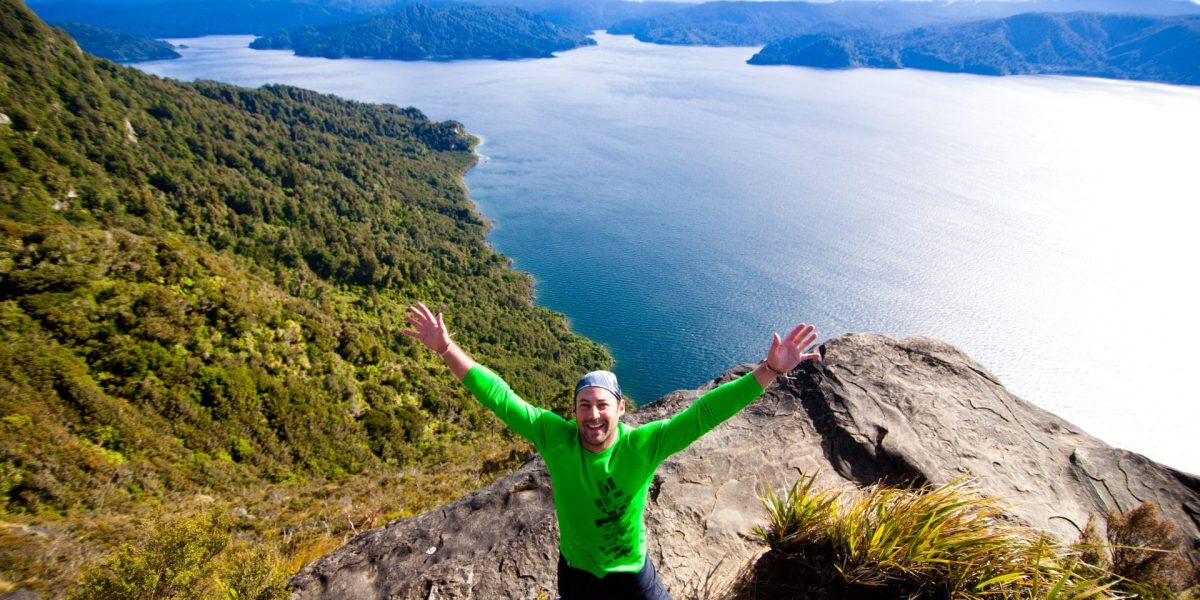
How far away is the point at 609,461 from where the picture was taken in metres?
3.42

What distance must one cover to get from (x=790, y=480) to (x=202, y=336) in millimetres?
34306

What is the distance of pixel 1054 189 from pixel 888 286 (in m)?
49.0

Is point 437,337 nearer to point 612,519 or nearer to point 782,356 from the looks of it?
point 612,519

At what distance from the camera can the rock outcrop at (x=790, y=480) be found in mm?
5676

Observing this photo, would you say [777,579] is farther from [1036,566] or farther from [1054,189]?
[1054,189]

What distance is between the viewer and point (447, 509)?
22.7 feet

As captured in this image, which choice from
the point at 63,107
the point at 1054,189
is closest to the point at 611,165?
the point at 1054,189

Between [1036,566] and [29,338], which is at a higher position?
[1036,566]

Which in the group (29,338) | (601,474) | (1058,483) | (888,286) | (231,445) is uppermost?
(601,474)

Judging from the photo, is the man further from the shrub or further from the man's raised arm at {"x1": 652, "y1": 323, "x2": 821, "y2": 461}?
the shrub

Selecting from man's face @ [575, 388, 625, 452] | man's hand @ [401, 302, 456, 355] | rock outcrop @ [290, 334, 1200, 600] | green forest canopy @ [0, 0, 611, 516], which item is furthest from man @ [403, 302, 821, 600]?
green forest canopy @ [0, 0, 611, 516]

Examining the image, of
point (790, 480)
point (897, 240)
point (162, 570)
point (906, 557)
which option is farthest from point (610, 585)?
point (897, 240)

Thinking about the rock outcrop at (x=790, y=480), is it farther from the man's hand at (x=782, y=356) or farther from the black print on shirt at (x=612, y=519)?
the man's hand at (x=782, y=356)

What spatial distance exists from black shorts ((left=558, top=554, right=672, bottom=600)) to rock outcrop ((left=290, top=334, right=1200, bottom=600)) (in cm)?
155
